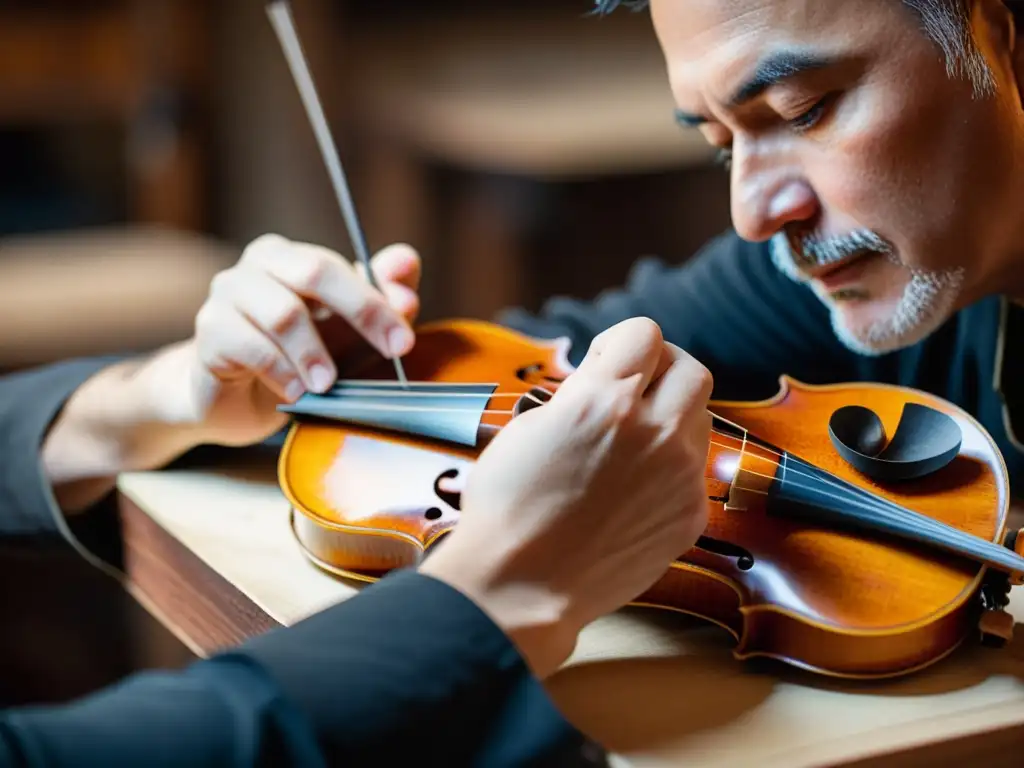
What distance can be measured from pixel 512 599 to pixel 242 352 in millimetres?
346

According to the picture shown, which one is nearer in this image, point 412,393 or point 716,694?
point 716,694

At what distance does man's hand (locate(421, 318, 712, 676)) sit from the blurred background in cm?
160

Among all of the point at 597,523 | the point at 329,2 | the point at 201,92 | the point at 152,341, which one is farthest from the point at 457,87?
the point at 597,523

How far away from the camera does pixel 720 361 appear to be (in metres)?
→ 1.12

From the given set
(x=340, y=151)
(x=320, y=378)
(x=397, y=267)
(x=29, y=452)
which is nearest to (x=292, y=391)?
(x=320, y=378)

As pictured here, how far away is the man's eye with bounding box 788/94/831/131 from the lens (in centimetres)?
82

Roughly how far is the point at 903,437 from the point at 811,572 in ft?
0.41

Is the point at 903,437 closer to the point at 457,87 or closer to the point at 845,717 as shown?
the point at 845,717

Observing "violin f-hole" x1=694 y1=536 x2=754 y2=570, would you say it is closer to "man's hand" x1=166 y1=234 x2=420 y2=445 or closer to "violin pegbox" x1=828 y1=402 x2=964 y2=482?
"violin pegbox" x1=828 y1=402 x2=964 y2=482

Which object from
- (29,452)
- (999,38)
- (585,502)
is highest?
(999,38)

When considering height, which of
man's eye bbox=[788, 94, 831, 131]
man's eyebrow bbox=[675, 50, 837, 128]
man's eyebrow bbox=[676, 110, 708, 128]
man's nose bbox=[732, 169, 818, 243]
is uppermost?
man's eyebrow bbox=[675, 50, 837, 128]

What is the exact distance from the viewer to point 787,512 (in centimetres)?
69

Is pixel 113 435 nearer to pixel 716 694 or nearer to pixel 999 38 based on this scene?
pixel 716 694

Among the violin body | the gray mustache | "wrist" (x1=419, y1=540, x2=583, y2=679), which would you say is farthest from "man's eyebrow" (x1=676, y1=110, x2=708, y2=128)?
"wrist" (x1=419, y1=540, x2=583, y2=679)
